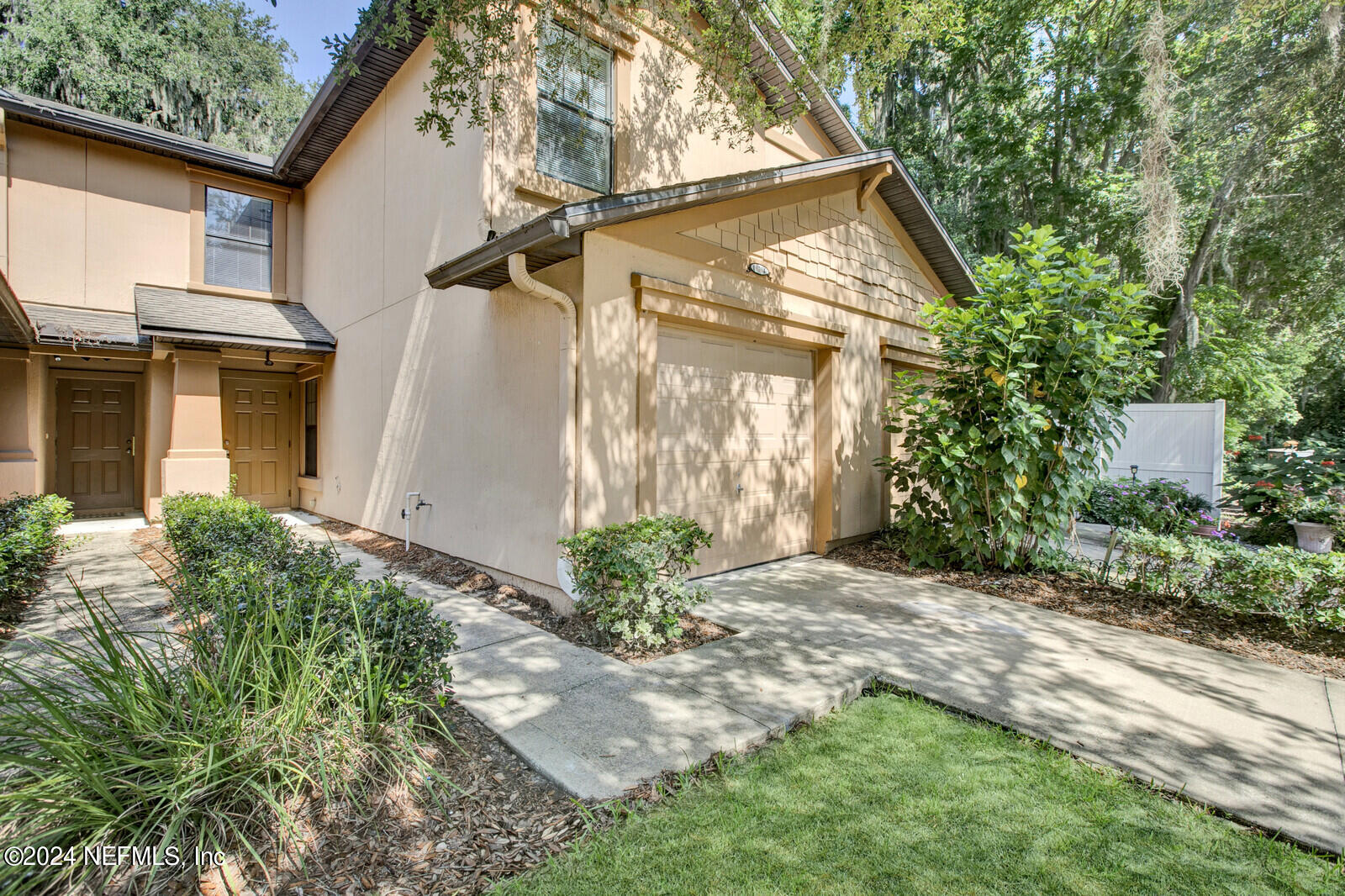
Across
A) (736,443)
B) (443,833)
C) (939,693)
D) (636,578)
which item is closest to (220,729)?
(443,833)

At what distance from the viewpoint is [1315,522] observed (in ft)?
23.8

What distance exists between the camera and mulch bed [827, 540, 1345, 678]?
4.38 metres

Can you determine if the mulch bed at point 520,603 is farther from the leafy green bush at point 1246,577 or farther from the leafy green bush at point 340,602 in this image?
the leafy green bush at point 1246,577

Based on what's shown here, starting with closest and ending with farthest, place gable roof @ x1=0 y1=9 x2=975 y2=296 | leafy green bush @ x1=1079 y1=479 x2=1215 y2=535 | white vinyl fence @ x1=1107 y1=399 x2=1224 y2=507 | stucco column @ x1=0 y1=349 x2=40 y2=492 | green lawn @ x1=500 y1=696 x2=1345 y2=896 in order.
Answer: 1. green lawn @ x1=500 y1=696 x2=1345 y2=896
2. gable roof @ x1=0 y1=9 x2=975 y2=296
3. leafy green bush @ x1=1079 y1=479 x2=1215 y2=535
4. stucco column @ x1=0 y1=349 x2=40 y2=492
5. white vinyl fence @ x1=1107 y1=399 x2=1224 y2=507

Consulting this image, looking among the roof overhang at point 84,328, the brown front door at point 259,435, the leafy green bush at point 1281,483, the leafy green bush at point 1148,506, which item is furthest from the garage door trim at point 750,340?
the brown front door at point 259,435

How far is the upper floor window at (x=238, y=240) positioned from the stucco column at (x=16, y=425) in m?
2.74

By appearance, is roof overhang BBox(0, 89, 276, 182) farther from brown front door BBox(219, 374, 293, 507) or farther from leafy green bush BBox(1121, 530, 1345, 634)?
leafy green bush BBox(1121, 530, 1345, 634)

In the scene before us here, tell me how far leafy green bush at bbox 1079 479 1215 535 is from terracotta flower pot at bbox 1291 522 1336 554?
32.8 inches

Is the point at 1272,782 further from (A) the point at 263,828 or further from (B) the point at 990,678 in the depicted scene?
(A) the point at 263,828

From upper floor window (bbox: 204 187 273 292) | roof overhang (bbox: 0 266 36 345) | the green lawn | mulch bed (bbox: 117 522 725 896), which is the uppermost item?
upper floor window (bbox: 204 187 273 292)

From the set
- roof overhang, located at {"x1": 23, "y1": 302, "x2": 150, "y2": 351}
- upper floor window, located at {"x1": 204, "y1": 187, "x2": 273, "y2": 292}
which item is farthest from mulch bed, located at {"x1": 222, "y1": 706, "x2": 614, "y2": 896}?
upper floor window, located at {"x1": 204, "y1": 187, "x2": 273, "y2": 292}

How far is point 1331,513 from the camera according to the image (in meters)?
7.11

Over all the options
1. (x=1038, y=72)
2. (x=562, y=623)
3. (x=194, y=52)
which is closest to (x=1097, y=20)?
(x=1038, y=72)

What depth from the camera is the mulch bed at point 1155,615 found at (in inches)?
172
